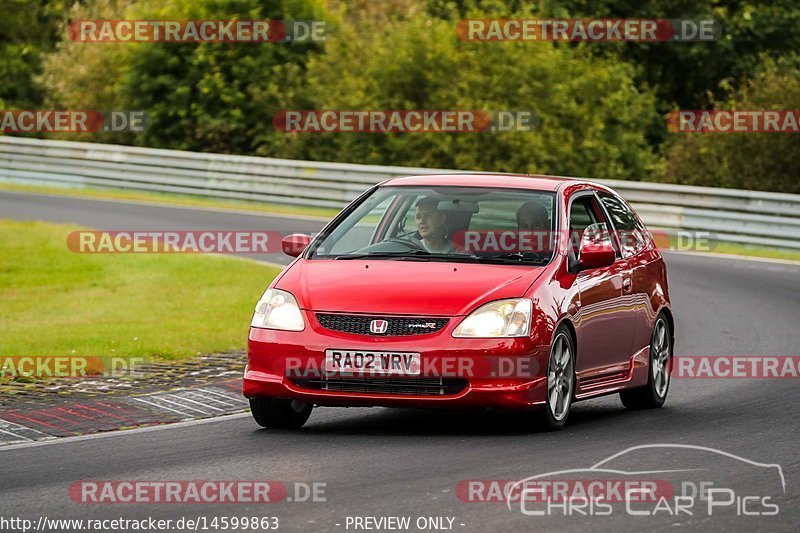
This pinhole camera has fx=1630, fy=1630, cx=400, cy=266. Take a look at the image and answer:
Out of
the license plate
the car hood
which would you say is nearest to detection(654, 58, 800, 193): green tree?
the car hood

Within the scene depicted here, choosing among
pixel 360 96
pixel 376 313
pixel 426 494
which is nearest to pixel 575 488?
pixel 426 494

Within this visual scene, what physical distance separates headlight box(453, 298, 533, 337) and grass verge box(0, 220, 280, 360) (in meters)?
4.61

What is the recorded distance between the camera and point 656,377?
459 inches

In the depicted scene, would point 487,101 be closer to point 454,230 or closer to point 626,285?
point 626,285

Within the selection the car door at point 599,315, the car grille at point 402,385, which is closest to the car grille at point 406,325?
the car grille at point 402,385

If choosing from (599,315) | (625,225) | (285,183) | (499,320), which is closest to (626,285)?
(599,315)

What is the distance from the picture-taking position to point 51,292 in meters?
18.8

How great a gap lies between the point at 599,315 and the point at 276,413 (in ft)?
7.27

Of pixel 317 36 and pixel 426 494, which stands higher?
pixel 317 36

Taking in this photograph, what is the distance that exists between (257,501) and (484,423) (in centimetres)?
301

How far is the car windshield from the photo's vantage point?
10398 mm

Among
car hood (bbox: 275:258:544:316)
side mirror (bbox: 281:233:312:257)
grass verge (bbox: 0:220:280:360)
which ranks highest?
side mirror (bbox: 281:233:312:257)

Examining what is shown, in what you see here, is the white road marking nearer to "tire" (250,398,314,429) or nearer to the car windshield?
"tire" (250,398,314,429)

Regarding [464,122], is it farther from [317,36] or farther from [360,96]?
[317,36]
